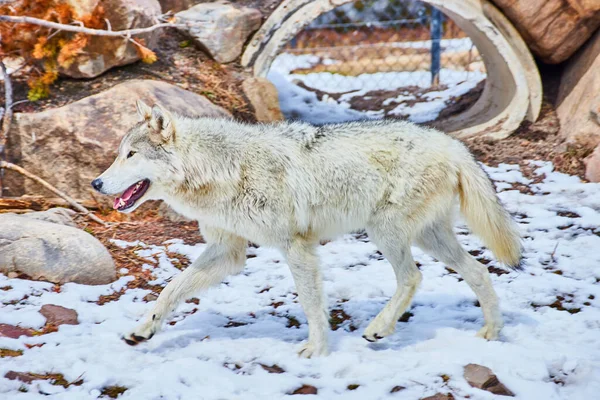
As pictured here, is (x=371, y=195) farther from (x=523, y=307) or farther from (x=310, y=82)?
(x=310, y=82)

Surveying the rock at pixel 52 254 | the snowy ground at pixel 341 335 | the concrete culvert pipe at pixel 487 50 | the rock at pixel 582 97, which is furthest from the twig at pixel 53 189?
the rock at pixel 582 97

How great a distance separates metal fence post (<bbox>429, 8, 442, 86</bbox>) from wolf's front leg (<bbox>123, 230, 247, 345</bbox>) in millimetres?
6988

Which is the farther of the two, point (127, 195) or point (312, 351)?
point (127, 195)

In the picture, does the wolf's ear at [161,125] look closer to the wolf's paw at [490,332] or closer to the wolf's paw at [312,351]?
the wolf's paw at [312,351]

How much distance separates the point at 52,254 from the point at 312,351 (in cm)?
204

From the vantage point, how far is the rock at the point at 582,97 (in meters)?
6.77

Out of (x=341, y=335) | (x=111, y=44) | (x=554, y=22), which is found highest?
(x=554, y=22)

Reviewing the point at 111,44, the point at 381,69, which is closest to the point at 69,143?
the point at 111,44

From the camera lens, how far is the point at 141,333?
3.92 meters

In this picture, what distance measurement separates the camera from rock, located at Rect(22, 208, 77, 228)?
526 centimetres

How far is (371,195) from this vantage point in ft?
13.0

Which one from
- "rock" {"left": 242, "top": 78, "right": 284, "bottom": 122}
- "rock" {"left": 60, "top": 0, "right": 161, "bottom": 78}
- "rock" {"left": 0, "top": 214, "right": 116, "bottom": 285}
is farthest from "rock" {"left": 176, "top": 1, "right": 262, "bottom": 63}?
"rock" {"left": 0, "top": 214, "right": 116, "bottom": 285}

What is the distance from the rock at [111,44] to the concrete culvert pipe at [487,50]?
1.31 meters

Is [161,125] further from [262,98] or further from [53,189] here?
[262,98]
